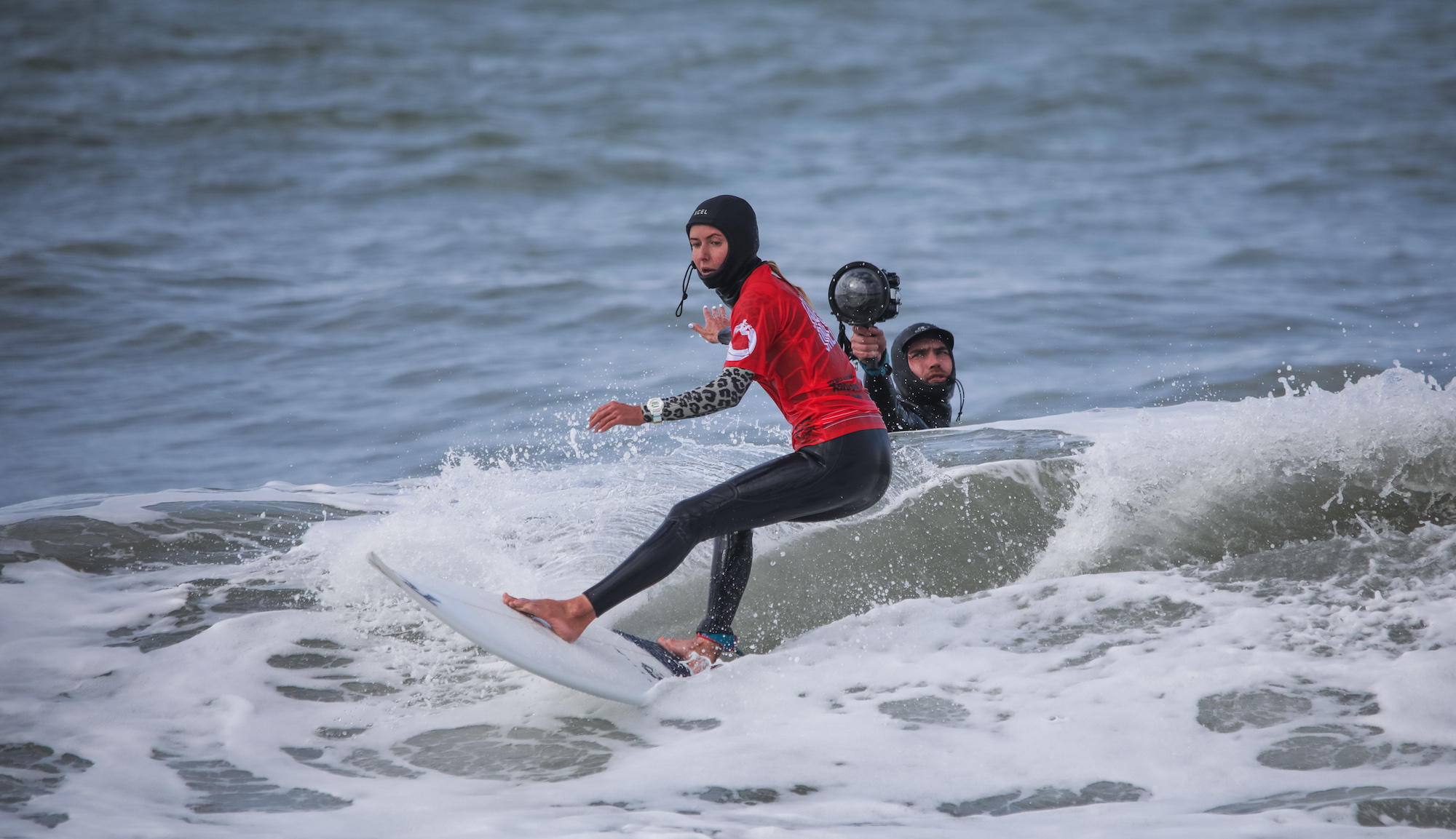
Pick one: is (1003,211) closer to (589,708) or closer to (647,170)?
(647,170)

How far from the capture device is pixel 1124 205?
19.6 m

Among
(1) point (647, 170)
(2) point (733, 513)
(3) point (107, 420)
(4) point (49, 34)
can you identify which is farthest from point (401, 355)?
(4) point (49, 34)

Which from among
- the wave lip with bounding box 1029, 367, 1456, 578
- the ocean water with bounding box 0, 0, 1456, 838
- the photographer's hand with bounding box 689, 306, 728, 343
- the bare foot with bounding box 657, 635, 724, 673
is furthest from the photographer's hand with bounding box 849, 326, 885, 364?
the bare foot with bounding box 657, 635, 724, 673

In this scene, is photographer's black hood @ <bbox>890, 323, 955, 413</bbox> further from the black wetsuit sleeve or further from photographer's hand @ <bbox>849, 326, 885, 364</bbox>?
photographer's hand @ <bbox>849, 326, 885, 364</bbox>

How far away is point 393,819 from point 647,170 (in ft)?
64.4

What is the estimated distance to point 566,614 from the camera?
4.31m

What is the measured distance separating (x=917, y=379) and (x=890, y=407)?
1.87ft

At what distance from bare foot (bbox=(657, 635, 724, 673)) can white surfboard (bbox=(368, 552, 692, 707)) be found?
91 millimetres

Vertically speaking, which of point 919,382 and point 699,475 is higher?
point 919,382

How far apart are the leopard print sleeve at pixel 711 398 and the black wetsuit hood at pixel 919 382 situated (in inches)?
116

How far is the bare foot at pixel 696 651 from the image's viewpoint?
467 centimetres

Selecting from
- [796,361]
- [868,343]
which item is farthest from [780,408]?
[868,343]

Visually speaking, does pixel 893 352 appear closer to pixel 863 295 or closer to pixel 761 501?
pixel 863 295

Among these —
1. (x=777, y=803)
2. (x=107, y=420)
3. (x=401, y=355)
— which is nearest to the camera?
(x=777, y=803)
